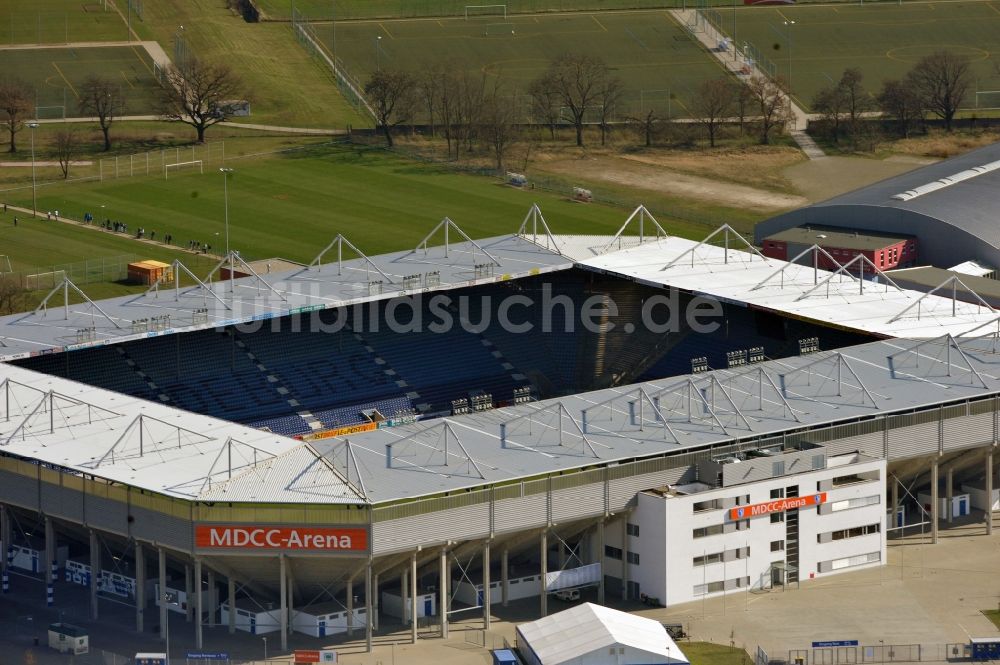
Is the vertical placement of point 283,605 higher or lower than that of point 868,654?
higher

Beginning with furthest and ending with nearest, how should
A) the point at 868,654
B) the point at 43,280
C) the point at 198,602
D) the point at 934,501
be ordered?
the point at 43,280 < the point at 934,501 < the point at 198,602 < the point at 868,654

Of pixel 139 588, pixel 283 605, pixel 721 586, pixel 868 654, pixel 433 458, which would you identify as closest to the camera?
pixel 868 654

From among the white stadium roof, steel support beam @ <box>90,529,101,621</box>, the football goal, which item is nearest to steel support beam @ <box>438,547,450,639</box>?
steel support beam @ <box>90,529,101,621</box>

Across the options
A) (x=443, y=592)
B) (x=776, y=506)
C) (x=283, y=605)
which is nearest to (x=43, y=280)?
(x=283, y=605)

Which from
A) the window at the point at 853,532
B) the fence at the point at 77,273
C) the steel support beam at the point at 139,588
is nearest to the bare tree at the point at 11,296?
the fence at the point at 77,273

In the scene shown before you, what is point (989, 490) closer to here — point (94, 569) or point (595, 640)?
point (595, 640)

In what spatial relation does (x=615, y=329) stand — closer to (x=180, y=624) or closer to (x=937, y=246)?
(x=937, y=246)

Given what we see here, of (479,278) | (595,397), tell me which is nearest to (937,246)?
(479,278)

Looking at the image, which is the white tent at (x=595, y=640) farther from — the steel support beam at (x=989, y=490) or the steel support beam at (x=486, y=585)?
the steel support beam at (x=989, y=490)
